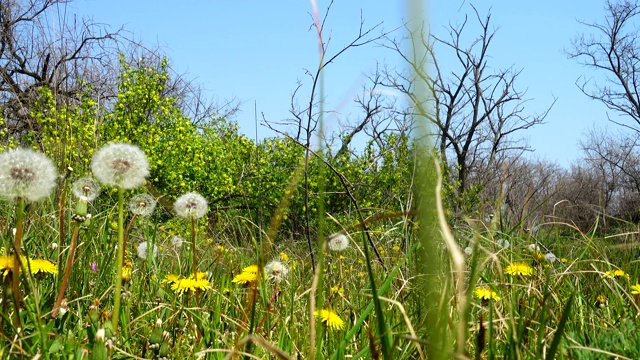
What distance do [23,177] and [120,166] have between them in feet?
0.55

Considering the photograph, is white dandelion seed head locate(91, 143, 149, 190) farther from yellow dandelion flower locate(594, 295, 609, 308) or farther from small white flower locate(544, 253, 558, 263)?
small white flower locate(544, 253, 558, 263)

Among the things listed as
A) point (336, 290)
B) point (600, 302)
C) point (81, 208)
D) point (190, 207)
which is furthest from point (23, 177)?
point (600, 302)

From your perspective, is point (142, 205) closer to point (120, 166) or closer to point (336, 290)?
point (120, 166)

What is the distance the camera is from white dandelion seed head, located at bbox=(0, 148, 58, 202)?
41.4 inches

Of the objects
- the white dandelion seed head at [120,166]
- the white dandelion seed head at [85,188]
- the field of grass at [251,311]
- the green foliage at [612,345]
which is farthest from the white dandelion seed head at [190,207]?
the green foliage at [612,345]

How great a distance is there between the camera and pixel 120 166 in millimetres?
1123

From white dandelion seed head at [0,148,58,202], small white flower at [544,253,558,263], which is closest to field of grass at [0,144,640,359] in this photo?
white dandelion seed head at [0,148,58,202]

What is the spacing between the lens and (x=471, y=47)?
24.6 metres

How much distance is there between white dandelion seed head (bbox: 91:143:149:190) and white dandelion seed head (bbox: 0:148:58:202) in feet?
0.30

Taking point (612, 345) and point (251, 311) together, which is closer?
point (612, 345)

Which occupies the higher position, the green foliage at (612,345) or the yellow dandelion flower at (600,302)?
the yellow dandelion flower at (600,302)

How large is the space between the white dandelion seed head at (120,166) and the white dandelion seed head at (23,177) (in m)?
0.09

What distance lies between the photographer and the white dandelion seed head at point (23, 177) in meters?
1.05

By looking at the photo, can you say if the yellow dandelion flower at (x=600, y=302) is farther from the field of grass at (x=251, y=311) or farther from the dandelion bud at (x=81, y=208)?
the dandelion bud at (x=81, y=208)
